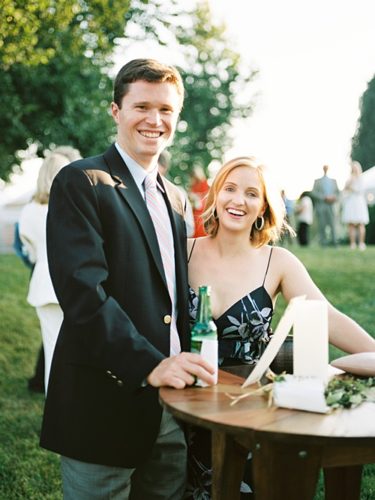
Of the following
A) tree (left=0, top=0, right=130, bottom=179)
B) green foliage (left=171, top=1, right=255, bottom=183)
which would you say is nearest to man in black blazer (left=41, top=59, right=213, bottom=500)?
tree (left=0, top=0, right=130, bottom=179)

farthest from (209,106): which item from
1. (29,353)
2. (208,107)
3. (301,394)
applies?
(301,394)

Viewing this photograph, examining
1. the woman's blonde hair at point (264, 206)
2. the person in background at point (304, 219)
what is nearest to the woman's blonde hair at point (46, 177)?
the woman's blonde hair at point (264, 206)

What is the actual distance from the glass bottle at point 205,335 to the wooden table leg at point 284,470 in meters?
0.37

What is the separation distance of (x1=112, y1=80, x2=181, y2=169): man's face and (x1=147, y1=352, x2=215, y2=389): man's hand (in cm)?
91

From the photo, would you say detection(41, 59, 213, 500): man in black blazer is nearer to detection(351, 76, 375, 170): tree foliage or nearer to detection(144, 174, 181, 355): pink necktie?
detection(144, 174, 181, 355): pink necktie

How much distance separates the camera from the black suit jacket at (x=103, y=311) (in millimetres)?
2330

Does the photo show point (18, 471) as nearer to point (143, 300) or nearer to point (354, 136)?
point (143, 300)

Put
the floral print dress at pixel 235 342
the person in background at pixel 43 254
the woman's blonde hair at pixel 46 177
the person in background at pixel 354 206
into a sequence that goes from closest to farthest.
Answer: the floral print dress at pixel 235 342 → the person in background at pixel 43 254 → the woman's blonde hair at pixel 46 177 → the person in background at pixel 354 206

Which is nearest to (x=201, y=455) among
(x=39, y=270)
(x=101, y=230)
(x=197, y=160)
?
(x=101, y=230)

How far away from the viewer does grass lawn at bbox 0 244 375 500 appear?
15.3 feet

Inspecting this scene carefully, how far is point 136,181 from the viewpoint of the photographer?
2727mm

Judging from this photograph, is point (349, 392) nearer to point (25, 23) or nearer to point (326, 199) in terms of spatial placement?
point (25, 23)

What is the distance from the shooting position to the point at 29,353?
823 centimetres

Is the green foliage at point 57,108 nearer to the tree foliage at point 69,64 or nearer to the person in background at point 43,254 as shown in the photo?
the tree foliage at point 69,64
